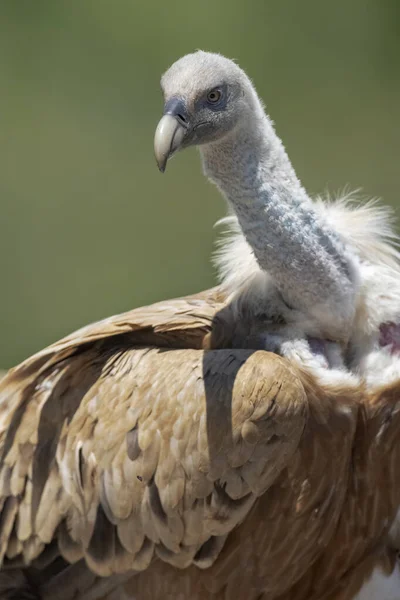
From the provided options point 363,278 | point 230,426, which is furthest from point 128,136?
point 230,426

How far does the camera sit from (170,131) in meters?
2.51

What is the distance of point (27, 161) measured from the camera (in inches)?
Answer: 230

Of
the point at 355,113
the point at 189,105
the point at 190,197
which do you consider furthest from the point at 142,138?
the point at 189,105

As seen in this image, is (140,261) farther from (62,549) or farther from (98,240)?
(62,549)

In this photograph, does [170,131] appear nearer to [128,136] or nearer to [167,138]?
[167,138]

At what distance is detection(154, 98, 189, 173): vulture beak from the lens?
2475 mm

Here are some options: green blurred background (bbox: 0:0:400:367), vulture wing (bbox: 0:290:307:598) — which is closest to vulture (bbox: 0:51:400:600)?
vulture wing (bbox: 0:290:307:598)

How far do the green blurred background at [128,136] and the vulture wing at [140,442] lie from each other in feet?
9.30

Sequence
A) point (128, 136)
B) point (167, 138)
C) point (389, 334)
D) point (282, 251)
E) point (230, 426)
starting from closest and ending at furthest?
point (167, 138) → point (230, 426) → point (282, 251) → point (389, 334) → point (128, 136)

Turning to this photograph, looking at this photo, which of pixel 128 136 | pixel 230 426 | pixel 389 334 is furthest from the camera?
pixel 128 136

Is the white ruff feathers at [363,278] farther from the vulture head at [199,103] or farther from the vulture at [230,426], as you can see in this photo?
the vulture head at [199,103]

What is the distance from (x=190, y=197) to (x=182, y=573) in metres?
3.19

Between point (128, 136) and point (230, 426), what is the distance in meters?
3.46

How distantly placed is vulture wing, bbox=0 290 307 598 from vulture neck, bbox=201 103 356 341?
0.70ft
